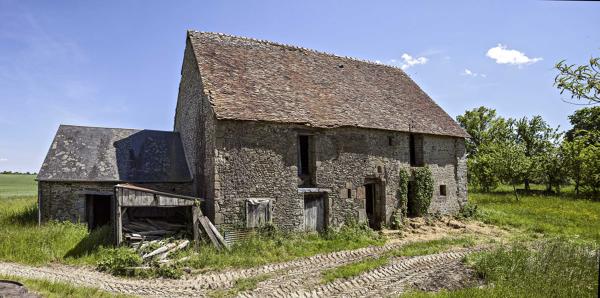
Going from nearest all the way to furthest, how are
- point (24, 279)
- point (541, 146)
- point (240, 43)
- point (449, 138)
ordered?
point (24, 279) → point (240, 43) → point (449, 138) → point (541, 146)

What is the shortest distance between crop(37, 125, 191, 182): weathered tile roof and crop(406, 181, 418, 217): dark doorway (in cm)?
975

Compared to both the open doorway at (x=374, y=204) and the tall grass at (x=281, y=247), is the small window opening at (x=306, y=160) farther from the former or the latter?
the open doorway at (x=374, y=204)

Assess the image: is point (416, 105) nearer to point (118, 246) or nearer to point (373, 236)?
point (373, 236)

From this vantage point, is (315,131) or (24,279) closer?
(24,279)

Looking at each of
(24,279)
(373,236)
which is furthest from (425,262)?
(24,279)

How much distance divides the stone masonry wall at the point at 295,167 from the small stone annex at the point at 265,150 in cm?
4

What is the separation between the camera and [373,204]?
1559cm

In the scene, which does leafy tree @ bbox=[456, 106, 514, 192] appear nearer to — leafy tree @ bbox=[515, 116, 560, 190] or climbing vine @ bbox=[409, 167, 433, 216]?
leafy tree @ bbox=[515, 116, 560, 190]

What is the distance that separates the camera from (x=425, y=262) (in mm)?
10211

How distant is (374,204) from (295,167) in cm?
437

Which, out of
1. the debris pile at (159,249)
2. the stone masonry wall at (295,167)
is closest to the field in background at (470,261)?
the debris pile at (159,249)

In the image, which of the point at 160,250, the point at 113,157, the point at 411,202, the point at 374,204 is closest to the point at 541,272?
the point at 374,204

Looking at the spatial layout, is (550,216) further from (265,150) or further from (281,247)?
(265,150)

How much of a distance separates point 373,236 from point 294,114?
18.3 feet
